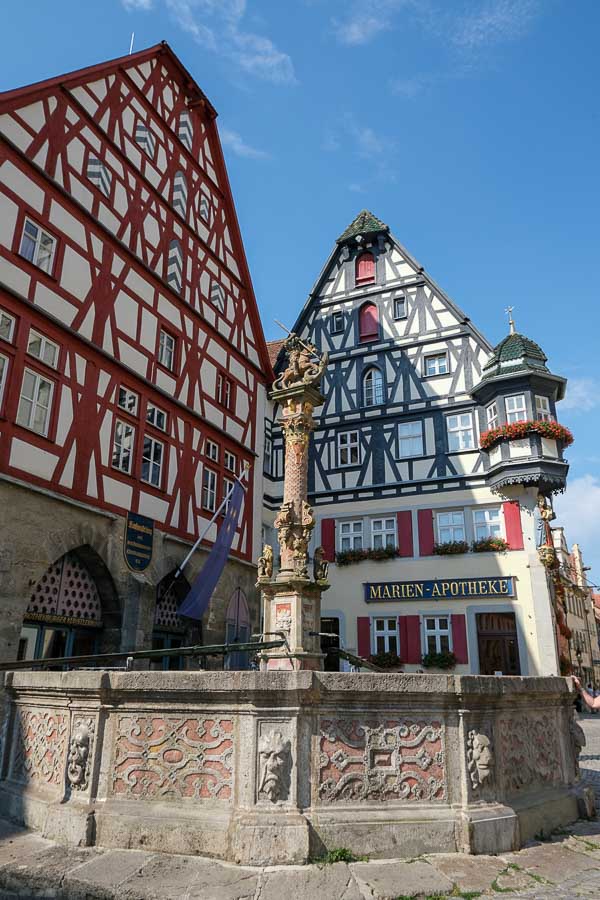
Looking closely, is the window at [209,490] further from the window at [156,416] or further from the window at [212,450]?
the window at [156,416]

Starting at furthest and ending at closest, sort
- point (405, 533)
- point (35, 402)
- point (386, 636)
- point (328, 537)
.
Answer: point (328, 537) → point (405, 533) → point (386, 636) → point (35, 402)

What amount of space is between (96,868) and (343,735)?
6.81ft

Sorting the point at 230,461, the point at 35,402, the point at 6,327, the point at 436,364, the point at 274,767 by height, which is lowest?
the point at 274,767

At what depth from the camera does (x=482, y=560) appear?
20266mm

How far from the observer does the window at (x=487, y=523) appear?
20.5 m

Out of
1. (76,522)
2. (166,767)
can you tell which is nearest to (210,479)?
(76,522)

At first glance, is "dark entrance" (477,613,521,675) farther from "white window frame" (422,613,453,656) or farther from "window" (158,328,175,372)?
"window" (158,328,175,372)

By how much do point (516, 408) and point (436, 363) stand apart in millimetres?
3696

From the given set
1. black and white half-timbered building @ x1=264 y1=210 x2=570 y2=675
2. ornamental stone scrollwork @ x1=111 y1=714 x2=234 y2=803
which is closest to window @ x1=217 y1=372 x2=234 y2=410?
black and white half-timbered building @ x1=264 y1=210 x2=570 y2=675

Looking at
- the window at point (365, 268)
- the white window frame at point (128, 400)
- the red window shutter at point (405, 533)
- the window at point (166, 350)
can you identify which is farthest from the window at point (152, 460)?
the window at point (365, 268)

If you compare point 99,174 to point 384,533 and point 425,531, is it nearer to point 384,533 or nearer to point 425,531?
point 384,533

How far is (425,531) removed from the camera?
70.5ft

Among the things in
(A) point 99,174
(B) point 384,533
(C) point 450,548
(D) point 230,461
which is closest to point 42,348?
(A) point 99,174

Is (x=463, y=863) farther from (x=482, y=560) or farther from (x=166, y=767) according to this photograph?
(x=482, y=560)
